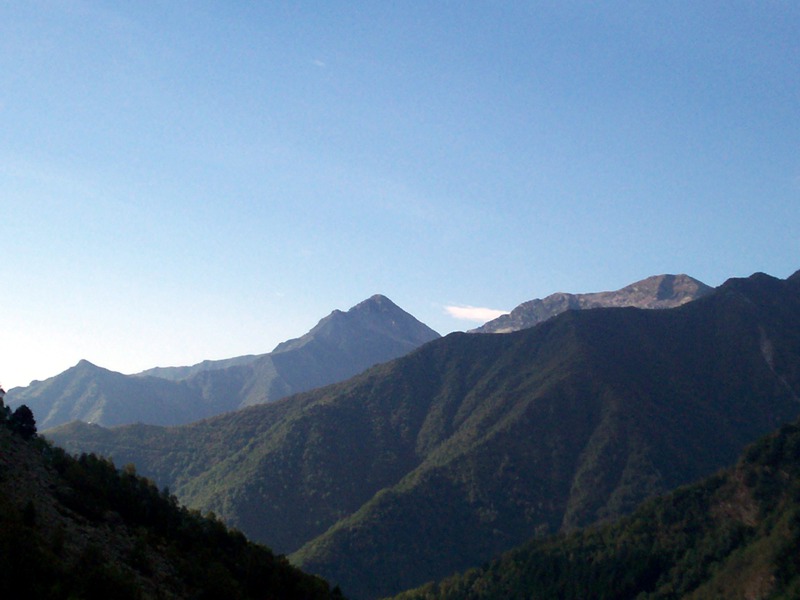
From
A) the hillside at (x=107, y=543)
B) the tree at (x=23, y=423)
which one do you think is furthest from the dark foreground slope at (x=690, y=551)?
the tree at (x=23, y=423)

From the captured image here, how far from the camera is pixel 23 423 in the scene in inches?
2203

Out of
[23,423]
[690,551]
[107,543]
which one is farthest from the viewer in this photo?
[690,551]

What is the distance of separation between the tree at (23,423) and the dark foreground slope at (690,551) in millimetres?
105083

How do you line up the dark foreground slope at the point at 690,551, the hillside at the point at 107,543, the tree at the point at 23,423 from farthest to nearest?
the dark foreground slope at the point at 690,551, the tree at the point at 23,423, the hillside at the point at 107,543

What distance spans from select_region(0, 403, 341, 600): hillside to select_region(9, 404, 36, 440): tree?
0.81m

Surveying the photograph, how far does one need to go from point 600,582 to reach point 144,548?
121 m

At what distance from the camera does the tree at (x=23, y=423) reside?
178 ft

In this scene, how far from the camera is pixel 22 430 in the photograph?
54750mm

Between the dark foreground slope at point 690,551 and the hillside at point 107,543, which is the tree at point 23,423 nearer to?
the hillside at point 107,543

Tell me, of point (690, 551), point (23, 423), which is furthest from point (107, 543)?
point (690, 551)

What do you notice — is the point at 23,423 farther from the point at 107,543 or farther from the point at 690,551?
the point at 690,551

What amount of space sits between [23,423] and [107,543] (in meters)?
19.6

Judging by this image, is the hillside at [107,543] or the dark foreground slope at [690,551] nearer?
the hillside at [107,543]

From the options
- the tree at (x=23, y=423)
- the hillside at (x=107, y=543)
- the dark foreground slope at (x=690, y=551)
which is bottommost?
the dark foreground slope at (x=690, y=551)
